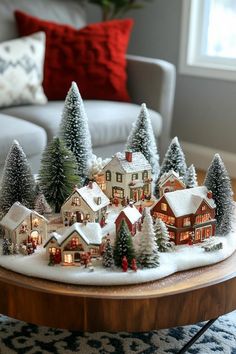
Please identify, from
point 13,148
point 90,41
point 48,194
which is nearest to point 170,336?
point 48,194

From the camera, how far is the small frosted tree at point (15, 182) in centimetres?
163

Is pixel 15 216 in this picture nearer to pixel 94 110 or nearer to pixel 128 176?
pixel 128 176

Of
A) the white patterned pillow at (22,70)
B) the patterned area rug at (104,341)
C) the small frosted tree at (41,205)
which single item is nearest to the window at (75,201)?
the small frosted tree at (41,205)

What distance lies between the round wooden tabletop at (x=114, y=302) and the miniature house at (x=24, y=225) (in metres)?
0.14

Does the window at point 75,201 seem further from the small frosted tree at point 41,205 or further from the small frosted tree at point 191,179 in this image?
the small frosted tree at point 191,179

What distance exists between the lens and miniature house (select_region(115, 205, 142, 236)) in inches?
59.6

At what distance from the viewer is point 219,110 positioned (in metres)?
3.49

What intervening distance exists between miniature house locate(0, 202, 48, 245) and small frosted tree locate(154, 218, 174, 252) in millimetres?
308

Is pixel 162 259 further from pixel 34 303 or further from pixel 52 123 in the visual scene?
pixel 52 123

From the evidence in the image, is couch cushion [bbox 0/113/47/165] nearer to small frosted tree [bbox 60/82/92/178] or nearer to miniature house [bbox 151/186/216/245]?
small frosted tree [bbox 60/82/92/178]

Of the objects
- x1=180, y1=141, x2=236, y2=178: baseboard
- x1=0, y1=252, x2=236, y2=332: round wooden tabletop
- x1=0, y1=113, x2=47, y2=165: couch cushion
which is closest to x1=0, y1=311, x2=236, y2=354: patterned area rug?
x1=0, y1=252, x2=236, y2=332: round wooden tabletop

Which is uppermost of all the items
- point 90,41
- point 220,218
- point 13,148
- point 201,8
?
point 201,8

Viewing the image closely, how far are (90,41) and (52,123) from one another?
64 cm

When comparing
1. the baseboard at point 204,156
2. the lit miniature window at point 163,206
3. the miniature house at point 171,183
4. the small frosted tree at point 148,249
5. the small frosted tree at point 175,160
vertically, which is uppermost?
the small frosted tree at point 175,160
